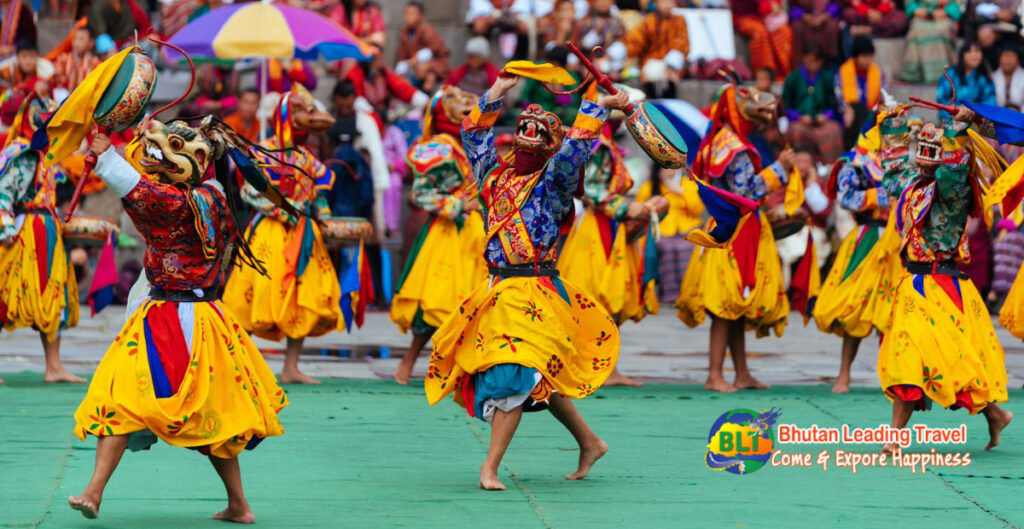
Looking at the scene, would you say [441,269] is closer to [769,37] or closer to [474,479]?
[474,479]

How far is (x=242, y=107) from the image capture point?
15.8m

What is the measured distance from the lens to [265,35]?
44.3ft

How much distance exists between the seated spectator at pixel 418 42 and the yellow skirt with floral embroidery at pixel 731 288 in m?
7.39

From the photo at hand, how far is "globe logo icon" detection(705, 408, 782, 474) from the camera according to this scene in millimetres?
7707

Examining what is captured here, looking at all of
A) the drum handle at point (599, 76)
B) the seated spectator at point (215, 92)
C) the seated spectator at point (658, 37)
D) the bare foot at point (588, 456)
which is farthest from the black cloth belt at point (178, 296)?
the seated spectator at point (658, 37)

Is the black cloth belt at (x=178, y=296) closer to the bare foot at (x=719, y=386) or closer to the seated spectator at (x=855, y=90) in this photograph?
the bare foot at (x=719, y=386)

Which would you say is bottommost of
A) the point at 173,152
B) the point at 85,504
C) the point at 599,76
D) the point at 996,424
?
the point at 996,424

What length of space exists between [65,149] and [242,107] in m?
9.77

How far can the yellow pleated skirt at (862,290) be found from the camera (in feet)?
34.0

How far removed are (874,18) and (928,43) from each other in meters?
0.78

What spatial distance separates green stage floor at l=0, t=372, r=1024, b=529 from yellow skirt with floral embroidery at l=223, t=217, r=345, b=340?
100 cm

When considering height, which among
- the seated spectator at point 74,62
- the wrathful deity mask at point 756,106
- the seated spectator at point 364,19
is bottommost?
the seated spectator at point 364,19

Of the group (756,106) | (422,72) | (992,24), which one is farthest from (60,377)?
(992,24)

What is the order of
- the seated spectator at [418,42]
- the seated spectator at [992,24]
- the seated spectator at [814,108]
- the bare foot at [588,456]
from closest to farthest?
1. the bare foot at [588,456]
2. the seated spectator at [814,108]
3. the seated spectator at [418,42]
4. the seated spectator at [992,24]
